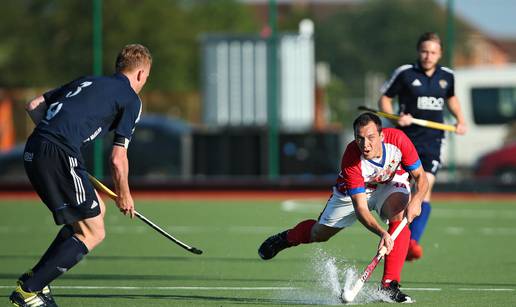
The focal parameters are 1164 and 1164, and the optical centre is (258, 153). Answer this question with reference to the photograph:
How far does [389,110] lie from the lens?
10.3 meters

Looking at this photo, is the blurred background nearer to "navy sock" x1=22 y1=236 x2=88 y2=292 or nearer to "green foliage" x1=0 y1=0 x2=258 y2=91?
"green foliage" x1=0 y1=0 x2=258 y2=91

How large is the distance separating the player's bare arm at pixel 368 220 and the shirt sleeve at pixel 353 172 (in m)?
0.05

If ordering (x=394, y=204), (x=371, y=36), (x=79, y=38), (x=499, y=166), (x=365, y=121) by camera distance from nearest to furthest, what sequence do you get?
1. (x=365, y=121)
2. (x=394, y=204)
3. (x=499, y=166)
4. (x=371, y=36)
5. (x=79, y=38)

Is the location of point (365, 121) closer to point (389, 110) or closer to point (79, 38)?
point (389, 110)

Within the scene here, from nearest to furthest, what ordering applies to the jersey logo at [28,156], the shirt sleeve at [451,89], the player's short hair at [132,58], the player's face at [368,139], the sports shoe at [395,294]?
1. the jersey logo at [28,156]
2. the player's short hair at [132,58]
3. the player's face at [368,139]
4. the sports shoe at [395,294]
5. the shirt sleeve at [451,89]

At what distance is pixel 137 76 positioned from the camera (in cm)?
722

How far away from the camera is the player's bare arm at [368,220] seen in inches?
295

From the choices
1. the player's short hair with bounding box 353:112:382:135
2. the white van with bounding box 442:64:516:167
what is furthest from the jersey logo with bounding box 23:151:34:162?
the white van with bounding box 442:64:516:167

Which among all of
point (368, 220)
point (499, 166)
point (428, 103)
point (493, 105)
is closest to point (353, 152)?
point (368, 220)

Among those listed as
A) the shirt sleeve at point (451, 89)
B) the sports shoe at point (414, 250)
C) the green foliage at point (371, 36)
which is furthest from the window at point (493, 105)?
the sports shoe at point (414, 250)

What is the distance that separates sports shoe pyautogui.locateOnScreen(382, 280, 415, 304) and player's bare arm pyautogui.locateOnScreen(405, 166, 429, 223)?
45cm

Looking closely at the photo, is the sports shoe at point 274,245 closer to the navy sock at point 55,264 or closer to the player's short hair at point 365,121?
the player's short hair at point 365,121

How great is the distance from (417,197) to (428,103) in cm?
267

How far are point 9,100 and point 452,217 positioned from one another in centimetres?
1427
